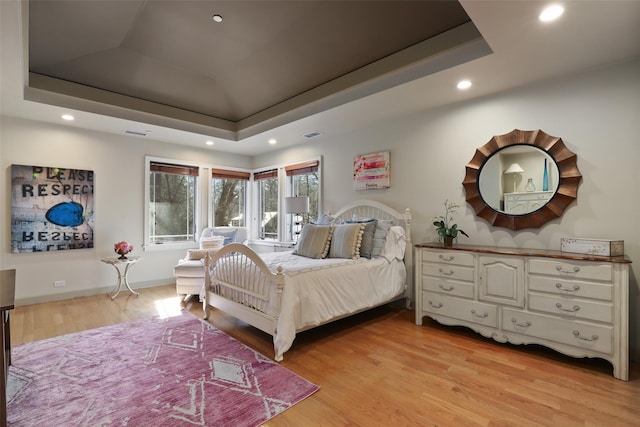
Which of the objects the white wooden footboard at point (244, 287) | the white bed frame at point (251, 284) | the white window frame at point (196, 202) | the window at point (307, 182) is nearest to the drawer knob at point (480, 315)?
the white bed frame at point (251, 284)

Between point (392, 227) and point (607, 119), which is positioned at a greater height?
point (607, 119)

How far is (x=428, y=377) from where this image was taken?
88.2 inches

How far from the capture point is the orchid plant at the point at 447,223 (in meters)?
3.31

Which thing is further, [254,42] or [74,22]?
[254,42]

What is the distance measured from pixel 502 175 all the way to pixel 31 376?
4450 mm

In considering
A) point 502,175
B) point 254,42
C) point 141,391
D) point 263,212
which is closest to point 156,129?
point 254,42

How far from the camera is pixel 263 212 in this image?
6375mm

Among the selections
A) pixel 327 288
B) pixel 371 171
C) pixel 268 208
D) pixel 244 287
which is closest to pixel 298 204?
pixel 371 171

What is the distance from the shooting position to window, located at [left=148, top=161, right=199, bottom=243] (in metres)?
5.19

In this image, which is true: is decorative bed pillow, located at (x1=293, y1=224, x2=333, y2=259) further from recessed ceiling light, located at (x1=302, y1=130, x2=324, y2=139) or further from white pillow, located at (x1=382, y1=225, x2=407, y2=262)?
recessed ceiling light, located at (x1=302, y1=130, x2=324, y2=139)

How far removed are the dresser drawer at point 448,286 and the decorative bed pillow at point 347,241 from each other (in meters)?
0.79

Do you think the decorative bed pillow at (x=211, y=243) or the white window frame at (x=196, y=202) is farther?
the white window frame at (x=196, y=202)

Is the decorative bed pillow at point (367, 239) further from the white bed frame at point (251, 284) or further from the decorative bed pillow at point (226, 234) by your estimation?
the decorative bed pillow at point (226, 234)

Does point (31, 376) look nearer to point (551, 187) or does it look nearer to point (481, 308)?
point (481, 308)
